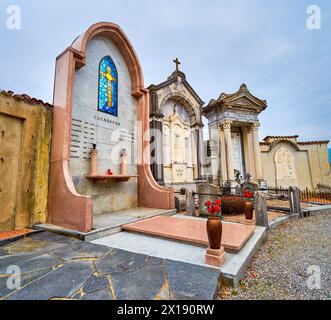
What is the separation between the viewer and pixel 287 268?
3115 mm

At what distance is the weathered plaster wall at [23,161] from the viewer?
13.8 feet

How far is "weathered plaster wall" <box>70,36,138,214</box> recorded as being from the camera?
18.4 ft

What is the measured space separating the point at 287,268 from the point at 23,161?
588 cm

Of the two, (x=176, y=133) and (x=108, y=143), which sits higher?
(x=176, y=133)

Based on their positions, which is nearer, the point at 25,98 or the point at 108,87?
the point at 25,98

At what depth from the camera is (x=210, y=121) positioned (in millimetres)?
13375

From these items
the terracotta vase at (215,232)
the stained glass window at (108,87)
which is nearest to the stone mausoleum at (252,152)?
the stained glass window at (108,87)

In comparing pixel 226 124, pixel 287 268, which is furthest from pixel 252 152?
pixel 287 268

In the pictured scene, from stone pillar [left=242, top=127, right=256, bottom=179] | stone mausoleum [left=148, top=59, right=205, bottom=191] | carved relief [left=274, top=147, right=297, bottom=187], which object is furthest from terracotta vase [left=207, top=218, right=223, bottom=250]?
carved relief [left=274, top=147, right=297, bottom=187]

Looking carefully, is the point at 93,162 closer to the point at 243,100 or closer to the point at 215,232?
the point at 215,232

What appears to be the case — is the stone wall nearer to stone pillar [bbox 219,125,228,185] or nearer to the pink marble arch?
stone pillar [bbox 219,125,228,185]

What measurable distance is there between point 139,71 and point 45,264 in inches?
288

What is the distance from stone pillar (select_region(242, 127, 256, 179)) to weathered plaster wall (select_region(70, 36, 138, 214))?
8.97m
